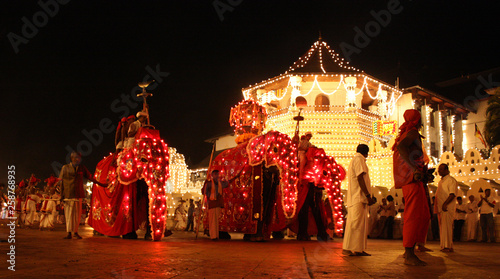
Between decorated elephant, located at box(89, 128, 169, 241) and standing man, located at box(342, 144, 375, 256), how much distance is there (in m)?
4.30

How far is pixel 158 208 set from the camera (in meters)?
9.66

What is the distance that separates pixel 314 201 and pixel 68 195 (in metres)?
5.58

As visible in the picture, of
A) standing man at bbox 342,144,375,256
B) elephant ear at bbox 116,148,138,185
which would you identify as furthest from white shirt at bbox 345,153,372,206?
elephant ear at bbox 116,148,138,185

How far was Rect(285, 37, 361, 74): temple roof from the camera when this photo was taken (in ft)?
103

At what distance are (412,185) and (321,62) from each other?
27046mm

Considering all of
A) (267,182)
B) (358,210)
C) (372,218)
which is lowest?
(372,218)

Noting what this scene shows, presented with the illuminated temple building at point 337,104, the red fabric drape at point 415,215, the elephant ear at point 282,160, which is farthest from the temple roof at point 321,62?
the red fabric drape at point 415,215

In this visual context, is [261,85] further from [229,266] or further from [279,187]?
[229,266]

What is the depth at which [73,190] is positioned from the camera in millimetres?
9805

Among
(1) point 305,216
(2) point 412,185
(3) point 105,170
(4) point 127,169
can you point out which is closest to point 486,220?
(1) point 305,216

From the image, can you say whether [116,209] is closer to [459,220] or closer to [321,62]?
[459,220]

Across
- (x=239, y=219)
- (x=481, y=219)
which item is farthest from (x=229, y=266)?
(x=481, y=219)

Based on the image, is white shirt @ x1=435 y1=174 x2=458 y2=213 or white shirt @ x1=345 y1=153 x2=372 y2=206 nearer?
white shirt @ x1=345 y1=153 x2=372 y2=206

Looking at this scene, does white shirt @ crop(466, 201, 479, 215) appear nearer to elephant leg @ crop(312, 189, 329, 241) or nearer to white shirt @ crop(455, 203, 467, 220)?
white shirt @ crop(455, 203, 467, 220)
